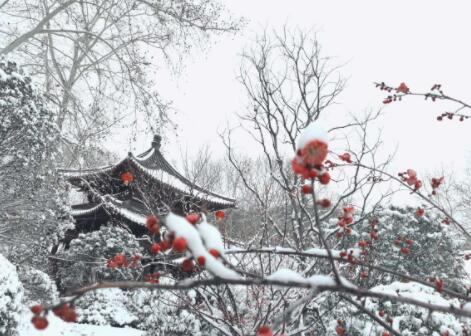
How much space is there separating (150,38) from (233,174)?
14.3 m

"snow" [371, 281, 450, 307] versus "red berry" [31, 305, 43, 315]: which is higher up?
"snow" [371, 281, 450, 307]

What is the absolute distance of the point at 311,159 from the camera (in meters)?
0.65

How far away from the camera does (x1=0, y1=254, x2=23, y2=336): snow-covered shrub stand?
438 cm

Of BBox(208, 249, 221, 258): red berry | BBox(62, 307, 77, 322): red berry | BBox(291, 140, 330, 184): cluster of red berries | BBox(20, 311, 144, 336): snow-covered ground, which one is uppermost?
BBox(291, 140, 330, 184): cluster of red berries

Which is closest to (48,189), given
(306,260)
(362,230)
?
(306,260)

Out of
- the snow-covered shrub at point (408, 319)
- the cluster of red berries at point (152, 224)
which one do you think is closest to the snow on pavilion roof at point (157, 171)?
the snow-covered shrub at point (408, 319)

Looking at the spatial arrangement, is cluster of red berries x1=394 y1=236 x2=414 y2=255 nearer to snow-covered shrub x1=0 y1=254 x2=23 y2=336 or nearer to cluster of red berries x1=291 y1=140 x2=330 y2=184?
cluster of red berries x1=291 y1=140 x2=330 y2=184

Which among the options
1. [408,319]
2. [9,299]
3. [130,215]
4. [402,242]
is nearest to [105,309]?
[130,215]

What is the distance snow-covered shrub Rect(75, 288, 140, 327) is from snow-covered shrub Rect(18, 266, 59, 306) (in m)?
1.29

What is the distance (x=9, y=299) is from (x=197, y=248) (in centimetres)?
495

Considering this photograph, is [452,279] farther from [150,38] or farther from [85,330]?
[150,38]

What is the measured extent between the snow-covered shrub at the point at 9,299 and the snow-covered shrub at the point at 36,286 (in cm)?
210

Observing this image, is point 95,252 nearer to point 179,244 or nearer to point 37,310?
point 37,310

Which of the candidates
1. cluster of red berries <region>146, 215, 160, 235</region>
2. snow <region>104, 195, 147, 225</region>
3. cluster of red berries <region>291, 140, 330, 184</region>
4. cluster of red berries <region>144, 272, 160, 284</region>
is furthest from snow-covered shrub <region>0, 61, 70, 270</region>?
cluster of red berries <region>291, 140, 330, 184</region>
